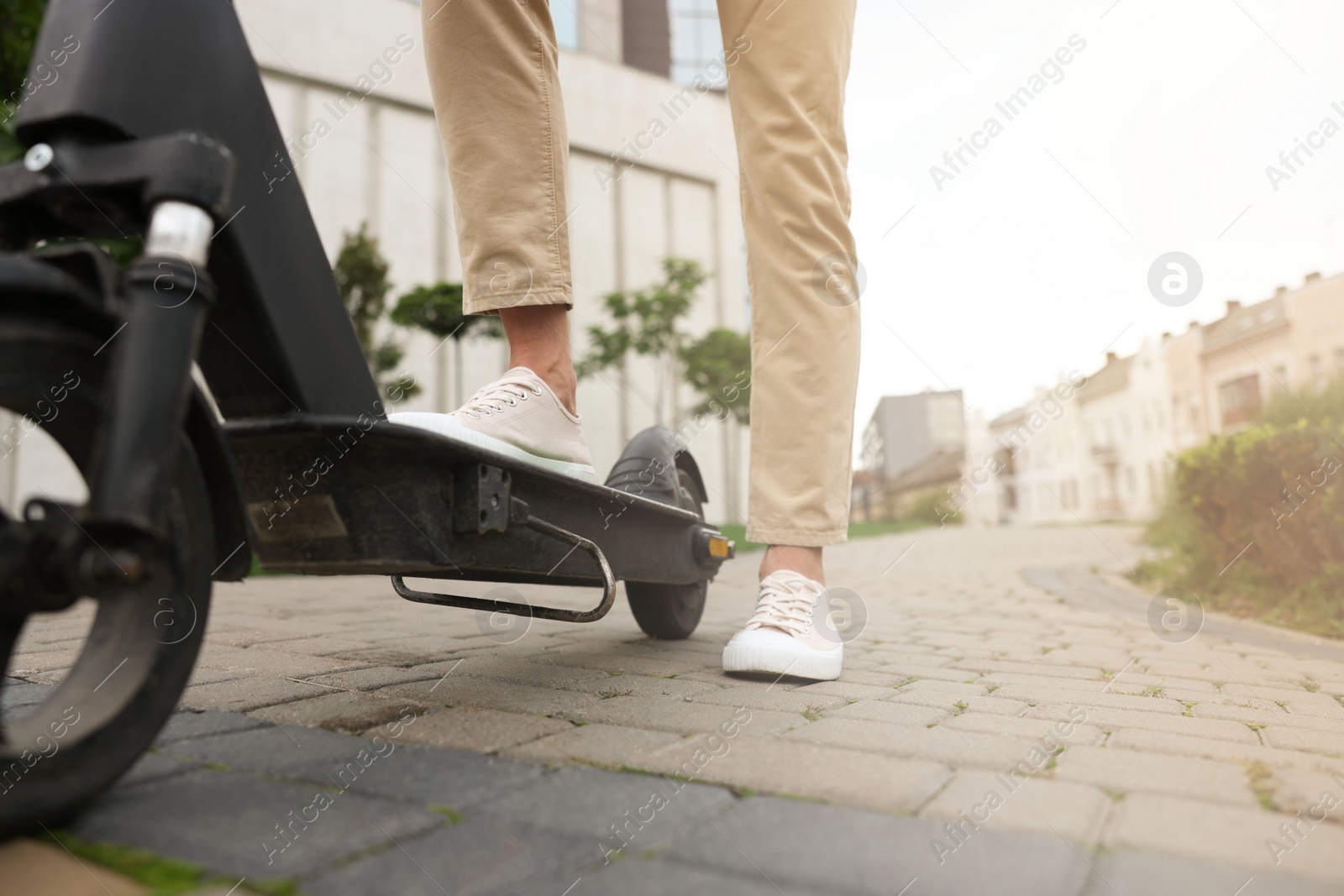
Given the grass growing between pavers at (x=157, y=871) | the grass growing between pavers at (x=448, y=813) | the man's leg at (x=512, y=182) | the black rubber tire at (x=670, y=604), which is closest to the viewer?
the grass growing between pavers at (x=157, y=871)

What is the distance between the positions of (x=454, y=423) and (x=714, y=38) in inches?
1091

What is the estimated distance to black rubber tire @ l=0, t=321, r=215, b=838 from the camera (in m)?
0.85

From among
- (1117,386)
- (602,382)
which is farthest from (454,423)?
(602,382)

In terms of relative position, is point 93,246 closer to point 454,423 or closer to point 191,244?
point 191,244

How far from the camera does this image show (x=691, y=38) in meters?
25.3

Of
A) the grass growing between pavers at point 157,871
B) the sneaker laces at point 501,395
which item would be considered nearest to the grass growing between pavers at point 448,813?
the grass growing between pavers at point 157,871

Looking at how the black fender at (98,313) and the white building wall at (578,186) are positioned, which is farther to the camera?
the white building wall at (578,186)

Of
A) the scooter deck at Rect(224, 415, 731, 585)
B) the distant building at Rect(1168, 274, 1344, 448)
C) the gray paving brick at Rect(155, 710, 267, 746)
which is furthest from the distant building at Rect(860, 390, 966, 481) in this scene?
the gray paving brick at Rect(155, 710, 267, 746)

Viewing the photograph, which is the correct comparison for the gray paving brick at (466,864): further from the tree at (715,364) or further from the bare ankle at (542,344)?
the tree at (715,364)

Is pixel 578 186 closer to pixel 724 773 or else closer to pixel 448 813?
pixel 724 773

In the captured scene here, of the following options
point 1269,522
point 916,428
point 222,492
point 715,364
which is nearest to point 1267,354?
point 1269,522

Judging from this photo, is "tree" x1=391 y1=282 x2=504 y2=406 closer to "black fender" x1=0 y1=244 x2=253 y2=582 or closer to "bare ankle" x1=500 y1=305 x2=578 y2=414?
"bare ankle" x1=500 y1=305 x2=578 y2=414

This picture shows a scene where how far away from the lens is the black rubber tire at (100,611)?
85 cm

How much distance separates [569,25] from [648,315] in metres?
8.58
